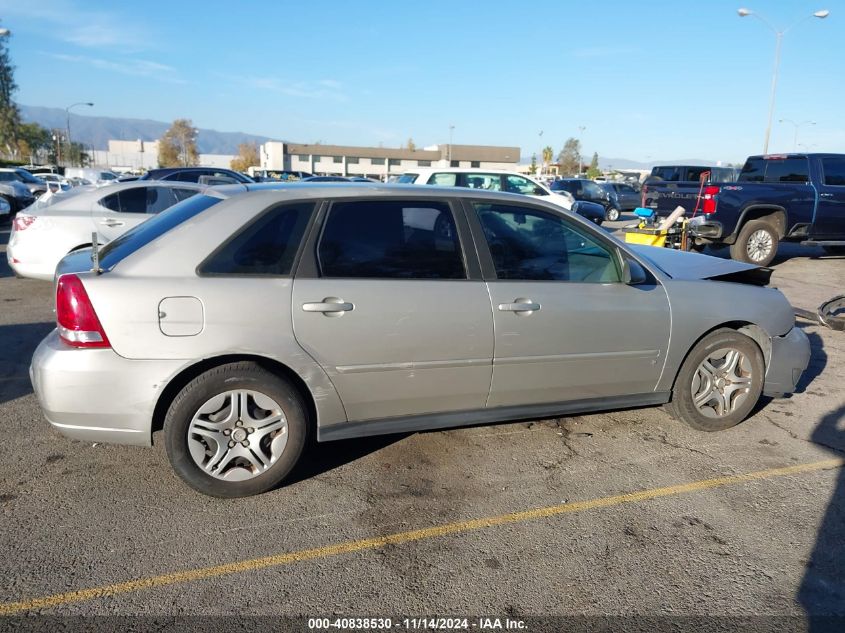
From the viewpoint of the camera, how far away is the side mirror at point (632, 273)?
4051mm

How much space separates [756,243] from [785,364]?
8.03 meters

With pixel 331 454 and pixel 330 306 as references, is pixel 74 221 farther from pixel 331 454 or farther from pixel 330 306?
pixel 330 306

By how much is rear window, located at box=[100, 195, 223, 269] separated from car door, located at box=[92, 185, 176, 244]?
4.86m

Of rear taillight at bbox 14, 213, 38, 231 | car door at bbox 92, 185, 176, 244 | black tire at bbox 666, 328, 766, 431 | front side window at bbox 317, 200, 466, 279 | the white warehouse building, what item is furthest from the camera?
the white warehouse building

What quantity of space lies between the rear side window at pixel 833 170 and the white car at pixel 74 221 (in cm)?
1099

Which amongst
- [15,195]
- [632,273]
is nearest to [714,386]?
[632,273]

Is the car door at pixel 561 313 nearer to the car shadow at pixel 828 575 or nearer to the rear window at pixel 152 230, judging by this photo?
the car shadow at pixel 828 575

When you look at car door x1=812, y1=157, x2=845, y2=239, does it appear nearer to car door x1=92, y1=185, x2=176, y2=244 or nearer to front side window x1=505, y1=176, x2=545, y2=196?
front side window x1=505, y1=176, x2=545, y2=196

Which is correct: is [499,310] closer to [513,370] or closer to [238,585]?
[513,370]

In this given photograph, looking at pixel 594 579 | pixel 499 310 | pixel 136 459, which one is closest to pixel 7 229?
pixel 136 459

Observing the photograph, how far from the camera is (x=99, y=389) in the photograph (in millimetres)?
3143

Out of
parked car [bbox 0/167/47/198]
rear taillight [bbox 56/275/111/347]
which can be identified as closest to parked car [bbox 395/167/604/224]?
rear taillight [bbox 56/275/111/347]

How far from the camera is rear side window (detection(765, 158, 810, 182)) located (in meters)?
11.7

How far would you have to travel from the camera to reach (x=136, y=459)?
3.83 m
